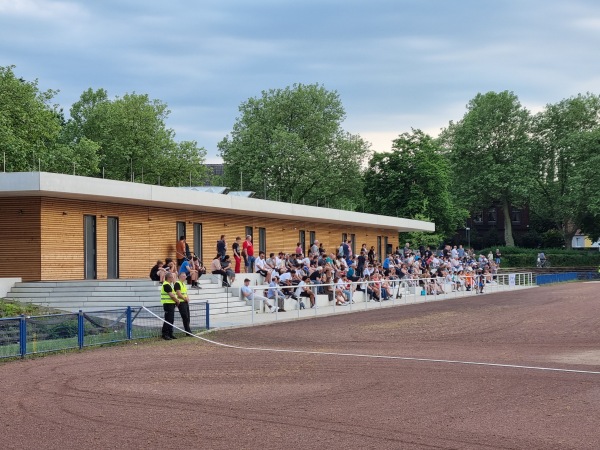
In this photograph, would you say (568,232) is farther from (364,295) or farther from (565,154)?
(364,295)

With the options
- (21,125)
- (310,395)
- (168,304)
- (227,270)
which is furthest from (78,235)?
(21,125)

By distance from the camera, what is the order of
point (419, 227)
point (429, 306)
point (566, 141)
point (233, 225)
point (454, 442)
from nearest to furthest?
point (454, 442), point (429, 306), point (233, 225), point (419, 227), point (566, 141)

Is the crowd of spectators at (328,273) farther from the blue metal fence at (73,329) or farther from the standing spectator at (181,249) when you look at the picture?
the blue metal fence at (73,329)

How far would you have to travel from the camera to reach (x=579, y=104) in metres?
94.0

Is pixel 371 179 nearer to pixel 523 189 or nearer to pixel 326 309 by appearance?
pixel 523 189

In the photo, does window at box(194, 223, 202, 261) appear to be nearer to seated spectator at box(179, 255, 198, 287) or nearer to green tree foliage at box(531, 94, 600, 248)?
seated spectator at box(179, 255, 198, 287)

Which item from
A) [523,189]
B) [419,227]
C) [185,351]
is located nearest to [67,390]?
[185,351]

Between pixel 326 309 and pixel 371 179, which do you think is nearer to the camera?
pixel 326 309

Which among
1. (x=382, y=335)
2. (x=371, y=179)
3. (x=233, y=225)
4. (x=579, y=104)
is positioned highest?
(x=579, y=104)

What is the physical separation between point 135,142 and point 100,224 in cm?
4502

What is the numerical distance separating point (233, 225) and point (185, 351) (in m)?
21.6

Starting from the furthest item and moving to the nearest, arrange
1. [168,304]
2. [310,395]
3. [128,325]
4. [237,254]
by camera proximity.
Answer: [237,254] < [168,304] < [128,325] < [310,395]

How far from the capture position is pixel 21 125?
61594mm

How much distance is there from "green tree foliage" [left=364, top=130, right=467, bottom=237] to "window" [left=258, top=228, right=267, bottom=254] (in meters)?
39.5
